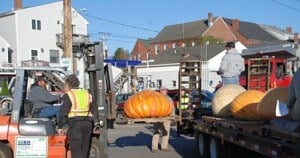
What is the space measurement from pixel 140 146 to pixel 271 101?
8095mm

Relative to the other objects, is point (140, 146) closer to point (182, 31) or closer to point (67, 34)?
point (67, 34)

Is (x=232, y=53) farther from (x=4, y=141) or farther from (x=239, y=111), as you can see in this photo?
(x=4, y=141)

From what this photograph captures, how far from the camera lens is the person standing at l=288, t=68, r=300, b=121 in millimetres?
6969

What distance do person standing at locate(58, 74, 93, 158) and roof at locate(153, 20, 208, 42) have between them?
83536mm

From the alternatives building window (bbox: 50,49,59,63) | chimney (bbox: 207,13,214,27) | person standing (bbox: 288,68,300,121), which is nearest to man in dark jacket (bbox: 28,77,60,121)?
person standing (bbox: 288,68,300,121)

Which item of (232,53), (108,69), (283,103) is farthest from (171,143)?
(283,103)

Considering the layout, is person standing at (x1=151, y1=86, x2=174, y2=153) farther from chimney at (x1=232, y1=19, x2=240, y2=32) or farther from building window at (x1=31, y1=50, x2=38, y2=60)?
chimney at (x1=232, y1=19, x2=240, y2=32)

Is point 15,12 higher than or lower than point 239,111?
higher

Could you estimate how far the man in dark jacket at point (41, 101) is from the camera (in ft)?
33.8

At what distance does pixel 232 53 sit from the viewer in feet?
44.6

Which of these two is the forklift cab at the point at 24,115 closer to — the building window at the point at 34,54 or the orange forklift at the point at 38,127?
the orange forklift at the point at 38,127

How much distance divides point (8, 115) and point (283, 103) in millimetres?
5103

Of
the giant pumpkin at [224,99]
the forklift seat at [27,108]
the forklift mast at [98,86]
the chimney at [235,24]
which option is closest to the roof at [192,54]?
the chimney at [235,24]

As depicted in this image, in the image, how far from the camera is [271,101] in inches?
326
